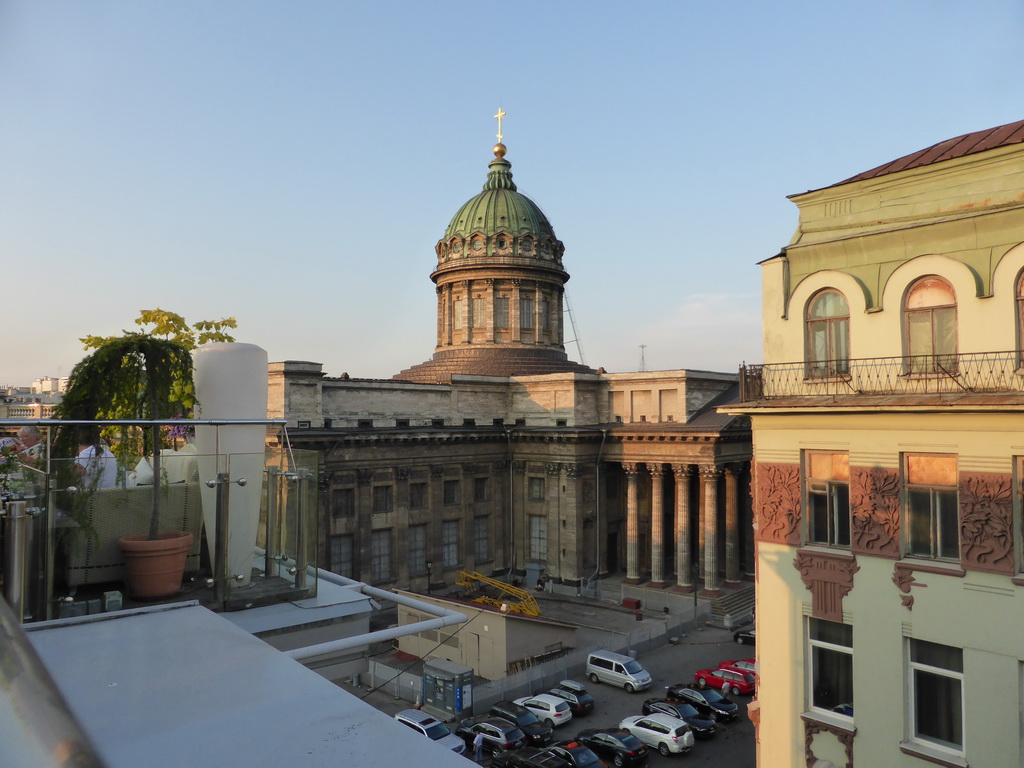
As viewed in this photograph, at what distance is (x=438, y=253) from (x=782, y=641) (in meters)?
50.0

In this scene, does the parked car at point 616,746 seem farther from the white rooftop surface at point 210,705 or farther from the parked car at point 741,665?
the white rooftop surface at point 210,705

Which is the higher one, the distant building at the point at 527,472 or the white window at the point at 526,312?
the white window at the point at 526,312

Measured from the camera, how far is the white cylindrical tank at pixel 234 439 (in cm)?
950

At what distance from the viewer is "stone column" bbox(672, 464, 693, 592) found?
4409 cm

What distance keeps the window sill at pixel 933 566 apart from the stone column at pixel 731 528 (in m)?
31.6

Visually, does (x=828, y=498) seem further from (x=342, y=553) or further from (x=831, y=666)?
(x=342, y=553)

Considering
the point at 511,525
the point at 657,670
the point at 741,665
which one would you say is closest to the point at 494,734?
the point at 657,670

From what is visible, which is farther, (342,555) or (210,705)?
(342,555)

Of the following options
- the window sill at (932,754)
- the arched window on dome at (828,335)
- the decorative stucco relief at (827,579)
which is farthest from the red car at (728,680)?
the arched window on dome at (828,335)

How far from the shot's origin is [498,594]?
43969 mm

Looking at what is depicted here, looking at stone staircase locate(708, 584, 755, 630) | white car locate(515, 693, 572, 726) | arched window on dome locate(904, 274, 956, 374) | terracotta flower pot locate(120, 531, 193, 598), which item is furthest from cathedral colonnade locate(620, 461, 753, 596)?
terracotta flower pot locate(120, 531, 193, 598)

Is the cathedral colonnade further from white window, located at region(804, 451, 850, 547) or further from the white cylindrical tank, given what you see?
the white cylindrical tank

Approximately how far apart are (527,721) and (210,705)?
77.2 feet

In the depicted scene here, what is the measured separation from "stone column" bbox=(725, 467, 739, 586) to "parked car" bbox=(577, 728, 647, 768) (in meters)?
22.3
